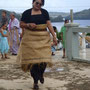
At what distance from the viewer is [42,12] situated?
215 inches

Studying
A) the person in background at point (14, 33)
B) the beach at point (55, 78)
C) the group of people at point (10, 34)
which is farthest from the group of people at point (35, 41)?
the person in background at point (14, 33)

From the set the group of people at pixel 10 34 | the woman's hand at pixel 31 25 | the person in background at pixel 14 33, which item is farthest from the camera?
the person in background at pixel 14 33

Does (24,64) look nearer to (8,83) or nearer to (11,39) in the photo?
(8,83)

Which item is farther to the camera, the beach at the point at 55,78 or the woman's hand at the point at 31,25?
the beach at the point at 55,78

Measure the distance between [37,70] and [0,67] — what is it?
2702mm

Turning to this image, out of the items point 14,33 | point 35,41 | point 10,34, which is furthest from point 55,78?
point 10,34

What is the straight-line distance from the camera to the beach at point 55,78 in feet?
18.7

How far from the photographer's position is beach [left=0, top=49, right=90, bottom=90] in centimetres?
570

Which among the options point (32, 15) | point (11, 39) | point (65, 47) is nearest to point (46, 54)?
point (32, 15)

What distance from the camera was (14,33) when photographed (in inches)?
443

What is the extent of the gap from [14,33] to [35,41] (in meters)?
6.01

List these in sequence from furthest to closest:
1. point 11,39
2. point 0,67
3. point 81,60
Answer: point 11,39 → point 81,60 → point 0,67

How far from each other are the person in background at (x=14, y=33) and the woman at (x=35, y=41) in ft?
18.3

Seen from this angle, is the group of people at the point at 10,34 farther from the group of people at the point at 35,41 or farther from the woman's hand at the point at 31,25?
the woman's hand at the point at 31,25
